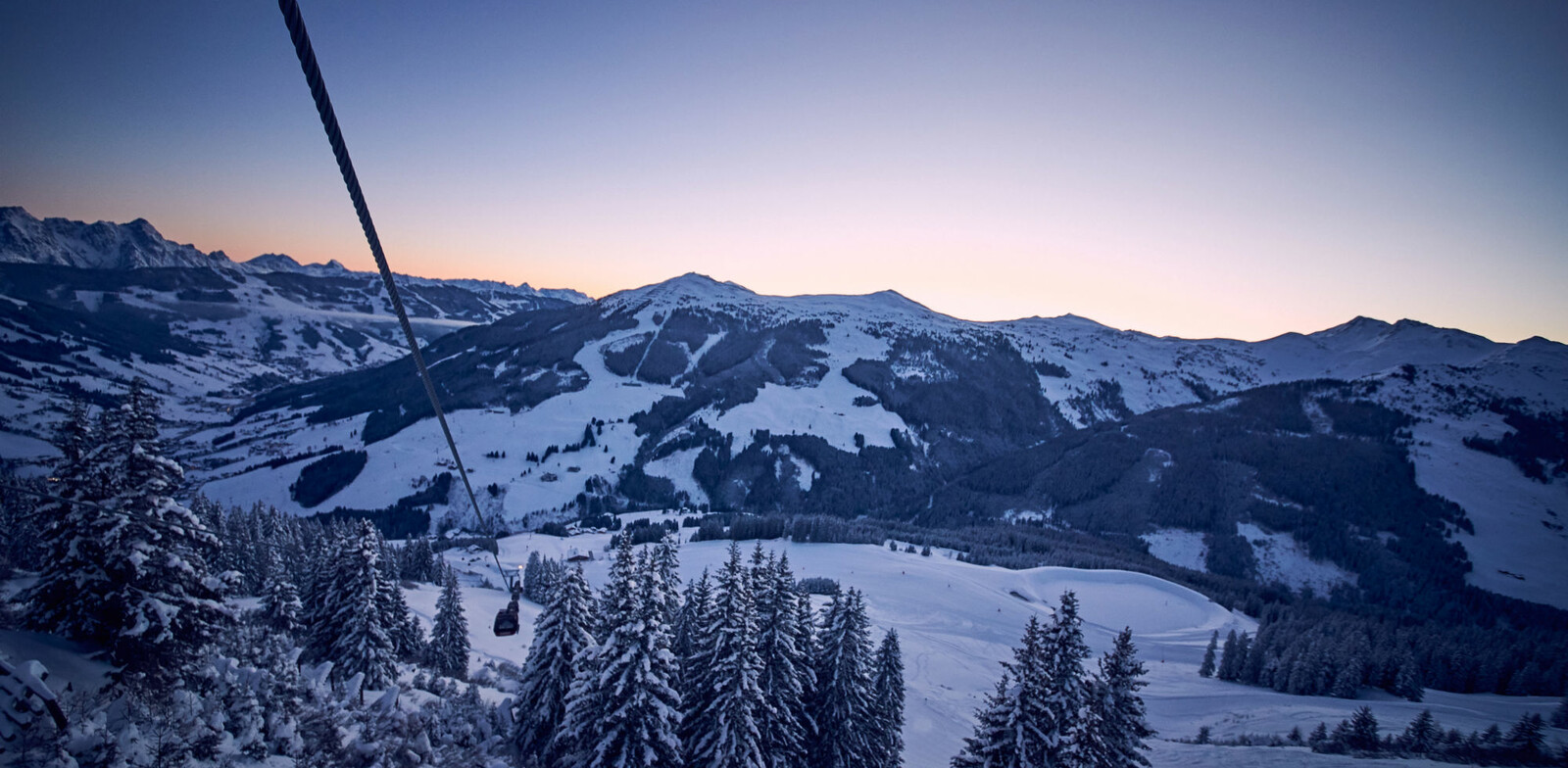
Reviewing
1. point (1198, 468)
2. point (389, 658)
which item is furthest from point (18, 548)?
point (1198, 468)

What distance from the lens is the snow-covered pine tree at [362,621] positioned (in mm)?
28281

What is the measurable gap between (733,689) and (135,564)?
53.7 feet

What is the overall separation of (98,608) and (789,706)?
21.3 m

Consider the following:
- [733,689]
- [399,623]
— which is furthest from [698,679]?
[399,623]

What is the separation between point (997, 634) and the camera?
72375 mm

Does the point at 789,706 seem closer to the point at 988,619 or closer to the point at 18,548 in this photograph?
the point at 988,619

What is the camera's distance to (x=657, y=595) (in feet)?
60.5

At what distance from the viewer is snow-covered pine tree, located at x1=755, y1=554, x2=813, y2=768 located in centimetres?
2111

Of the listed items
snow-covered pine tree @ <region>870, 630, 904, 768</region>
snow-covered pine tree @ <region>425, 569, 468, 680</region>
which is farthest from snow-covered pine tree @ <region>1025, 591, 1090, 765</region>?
snow-covered pine tree @ <region>425, 569, 468, 680</region>

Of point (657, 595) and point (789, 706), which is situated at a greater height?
point (657, 595)

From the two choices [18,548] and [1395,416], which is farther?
[1395,416]

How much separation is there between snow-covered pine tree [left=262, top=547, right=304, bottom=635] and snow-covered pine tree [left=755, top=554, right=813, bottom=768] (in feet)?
99.6

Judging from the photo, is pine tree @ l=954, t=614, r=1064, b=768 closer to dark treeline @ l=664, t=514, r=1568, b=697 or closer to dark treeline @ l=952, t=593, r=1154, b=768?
dark treeline @ l=952, t=593, r=1154, b=768

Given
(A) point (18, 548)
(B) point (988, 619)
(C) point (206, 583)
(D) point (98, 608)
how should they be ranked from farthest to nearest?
(B) point (988, 619) → (A) point (18, 548) → (C) point (206, 583) → (D) point (98, 608)
